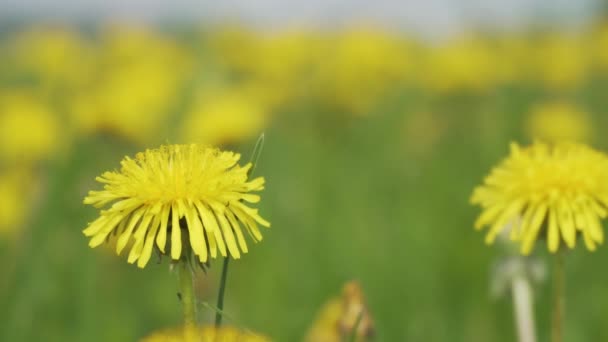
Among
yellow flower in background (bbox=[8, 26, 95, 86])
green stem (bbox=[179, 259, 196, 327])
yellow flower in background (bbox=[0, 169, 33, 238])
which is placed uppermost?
yellow flower in background (bbox=[8, 26, 95, 86])

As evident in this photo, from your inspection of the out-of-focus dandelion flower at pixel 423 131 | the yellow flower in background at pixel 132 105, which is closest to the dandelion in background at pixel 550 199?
the yellow flower in background at pixel 132 105

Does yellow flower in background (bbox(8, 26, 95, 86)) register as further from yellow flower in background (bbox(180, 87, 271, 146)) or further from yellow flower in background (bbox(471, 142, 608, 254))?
yellow flower in background (bbox(471, 142, 608, 254))

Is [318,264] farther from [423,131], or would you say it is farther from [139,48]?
[139,48]

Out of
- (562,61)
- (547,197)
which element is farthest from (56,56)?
(547,197)

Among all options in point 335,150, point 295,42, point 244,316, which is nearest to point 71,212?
point 244,316

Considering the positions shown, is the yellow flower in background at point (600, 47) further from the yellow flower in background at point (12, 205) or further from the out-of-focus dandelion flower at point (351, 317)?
the out-of-focus dandelion flower at point (351, 317)

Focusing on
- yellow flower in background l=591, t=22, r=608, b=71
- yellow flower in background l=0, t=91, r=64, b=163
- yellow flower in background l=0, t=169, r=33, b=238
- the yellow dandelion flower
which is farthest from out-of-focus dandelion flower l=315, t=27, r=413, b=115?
the yellow dandelion flower
